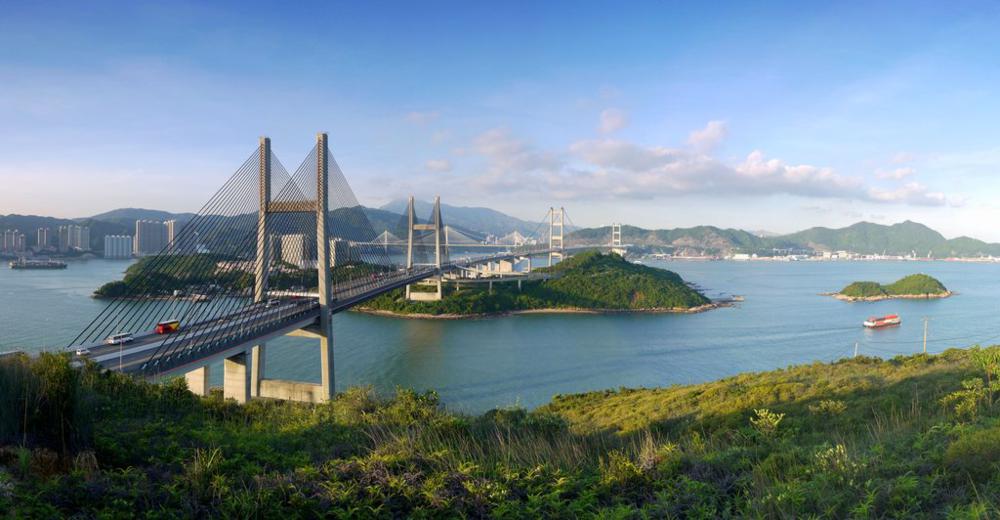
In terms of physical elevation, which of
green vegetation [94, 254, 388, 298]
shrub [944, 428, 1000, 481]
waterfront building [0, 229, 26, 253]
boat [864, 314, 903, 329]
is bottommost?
boat [864, 314, 903, 329]

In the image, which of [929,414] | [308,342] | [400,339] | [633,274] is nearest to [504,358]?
[400,339]

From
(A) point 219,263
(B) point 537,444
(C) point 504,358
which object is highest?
(A) point 219,263

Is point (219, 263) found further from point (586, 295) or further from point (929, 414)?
point (586, 295)

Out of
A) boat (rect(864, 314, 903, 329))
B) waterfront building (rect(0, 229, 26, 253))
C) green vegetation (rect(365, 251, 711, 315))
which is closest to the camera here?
boat (rect(864, 314, 903, 329))

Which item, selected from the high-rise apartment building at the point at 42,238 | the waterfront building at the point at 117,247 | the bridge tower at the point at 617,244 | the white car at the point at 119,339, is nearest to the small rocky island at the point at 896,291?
the bridge tower at the point at 617,244

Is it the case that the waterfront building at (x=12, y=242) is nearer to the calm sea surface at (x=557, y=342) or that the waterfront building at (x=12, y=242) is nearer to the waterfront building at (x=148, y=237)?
the waterfront building at (x=148, y=237)

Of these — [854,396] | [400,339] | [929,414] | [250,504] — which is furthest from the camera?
[400,339]

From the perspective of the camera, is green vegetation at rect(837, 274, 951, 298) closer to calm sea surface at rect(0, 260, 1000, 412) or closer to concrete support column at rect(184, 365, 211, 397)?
calm sea surface at rect(0, 260, 1000, 412)

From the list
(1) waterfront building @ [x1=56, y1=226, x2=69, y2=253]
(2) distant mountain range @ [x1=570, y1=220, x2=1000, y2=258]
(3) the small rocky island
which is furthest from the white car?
(2) distant mountain range @ [x1=570, y1=220, x2=1000, y2=258]
